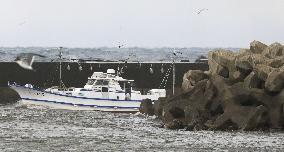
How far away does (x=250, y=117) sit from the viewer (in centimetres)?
3136

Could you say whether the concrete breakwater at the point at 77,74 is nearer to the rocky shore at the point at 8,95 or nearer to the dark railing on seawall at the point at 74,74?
the dark railing on seawall at the point at 74,74

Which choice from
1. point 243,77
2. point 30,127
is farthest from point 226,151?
point 30,127

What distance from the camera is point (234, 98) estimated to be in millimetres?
32406

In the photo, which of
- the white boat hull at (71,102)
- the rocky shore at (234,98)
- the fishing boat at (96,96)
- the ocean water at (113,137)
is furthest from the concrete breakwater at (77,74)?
the rocky shore at (234,98)

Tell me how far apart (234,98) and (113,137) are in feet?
19.0

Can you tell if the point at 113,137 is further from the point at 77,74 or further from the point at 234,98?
the point at 77,74

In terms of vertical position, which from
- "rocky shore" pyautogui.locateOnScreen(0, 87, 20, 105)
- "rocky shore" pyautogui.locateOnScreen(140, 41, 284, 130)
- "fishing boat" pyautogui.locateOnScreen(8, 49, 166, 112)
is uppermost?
"rocky shore" pyautogui.locateOnScreen(140, 41, 284, 130)

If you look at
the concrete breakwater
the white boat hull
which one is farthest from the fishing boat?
the concrete breakwater

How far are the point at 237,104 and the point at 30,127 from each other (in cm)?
963

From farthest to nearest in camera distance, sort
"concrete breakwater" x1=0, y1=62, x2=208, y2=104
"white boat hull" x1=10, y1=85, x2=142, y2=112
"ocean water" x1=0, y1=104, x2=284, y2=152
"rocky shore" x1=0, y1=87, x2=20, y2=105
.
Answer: "concrete breakwater" x1=0, y1=62, x2=208, y2=104
"rocky shore" x1=0, y1=87, x2=20, y2=105
"white boat hull" x1=10, y1=85, x2=142, y2=112
"ocean water" x1=0, y1=104, x2=284, y2=152

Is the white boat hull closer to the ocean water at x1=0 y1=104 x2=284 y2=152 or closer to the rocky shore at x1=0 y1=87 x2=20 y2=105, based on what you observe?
the rocky shore at x1=0 y1=87 x2=20 y2=105

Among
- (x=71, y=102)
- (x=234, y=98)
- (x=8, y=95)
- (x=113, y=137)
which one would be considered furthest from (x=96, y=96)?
(x=113, y=137)

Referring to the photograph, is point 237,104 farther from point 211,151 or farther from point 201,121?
point 211,151

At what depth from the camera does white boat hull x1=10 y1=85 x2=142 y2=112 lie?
46.8 metres
